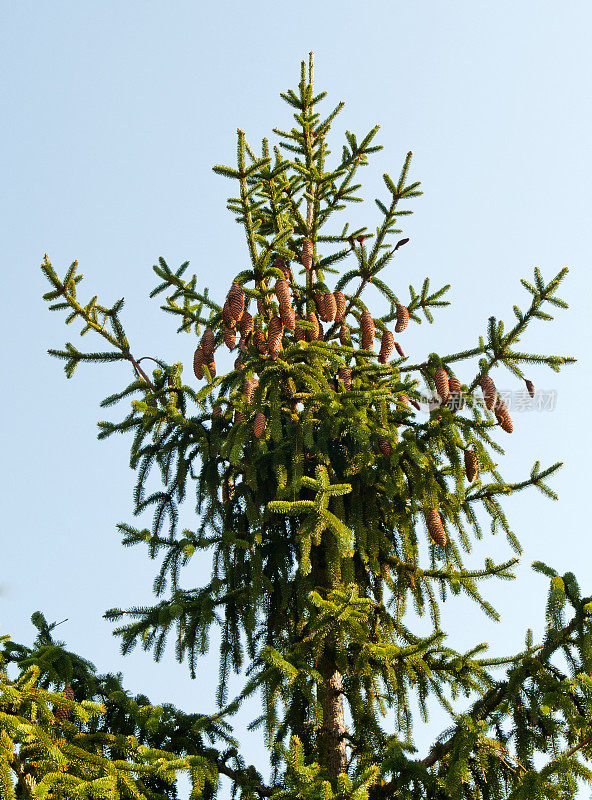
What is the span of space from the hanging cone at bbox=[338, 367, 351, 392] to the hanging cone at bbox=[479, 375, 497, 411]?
1106mm

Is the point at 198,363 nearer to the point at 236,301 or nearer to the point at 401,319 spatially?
the point at 236,301

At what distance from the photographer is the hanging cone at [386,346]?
21.7 feet

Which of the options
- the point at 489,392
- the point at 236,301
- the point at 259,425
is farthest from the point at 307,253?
the point at 489,392

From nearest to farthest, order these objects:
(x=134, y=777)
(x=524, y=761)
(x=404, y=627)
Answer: (x=134, y=777) < (x=524, y=761) < (x=404, y=627)

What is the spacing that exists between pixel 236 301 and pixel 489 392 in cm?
182

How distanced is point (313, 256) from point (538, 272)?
99.9 inches

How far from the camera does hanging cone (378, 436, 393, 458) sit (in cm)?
591

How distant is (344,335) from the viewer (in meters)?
7.41

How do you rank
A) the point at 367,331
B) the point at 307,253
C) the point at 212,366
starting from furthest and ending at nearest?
the point at 307,253
the point at 367,331
the point at 212,366

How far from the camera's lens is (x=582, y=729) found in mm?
4559

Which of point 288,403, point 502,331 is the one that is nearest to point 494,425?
point 502,331

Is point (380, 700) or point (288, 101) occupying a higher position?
point (288, 101)

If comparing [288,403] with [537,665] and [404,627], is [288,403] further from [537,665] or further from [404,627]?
[537,665]

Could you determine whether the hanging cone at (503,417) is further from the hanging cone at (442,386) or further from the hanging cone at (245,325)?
the hanging cone at (245,325)
